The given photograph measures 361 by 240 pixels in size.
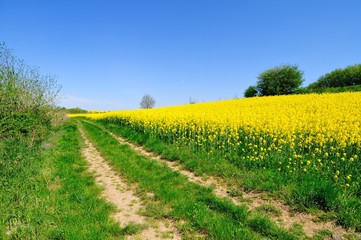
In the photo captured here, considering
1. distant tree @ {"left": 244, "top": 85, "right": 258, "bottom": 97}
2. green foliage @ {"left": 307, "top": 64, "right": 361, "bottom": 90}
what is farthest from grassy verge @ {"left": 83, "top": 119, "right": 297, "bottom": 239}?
distant tree @ {"left": 244, "top": 85, "right": 258, "bottom": 97}

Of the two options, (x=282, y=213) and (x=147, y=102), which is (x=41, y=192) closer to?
(x=282, y=213)

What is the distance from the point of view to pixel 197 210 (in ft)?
16.0

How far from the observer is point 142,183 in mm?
6844

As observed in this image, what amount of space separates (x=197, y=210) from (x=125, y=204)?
197 centimetres

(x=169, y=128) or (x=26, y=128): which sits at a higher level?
(x=26, y=128)

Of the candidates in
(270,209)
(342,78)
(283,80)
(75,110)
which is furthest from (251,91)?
(75,110)

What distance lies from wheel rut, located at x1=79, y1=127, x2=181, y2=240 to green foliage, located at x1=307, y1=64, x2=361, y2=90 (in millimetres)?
46804

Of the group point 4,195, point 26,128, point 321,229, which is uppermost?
point 26,128

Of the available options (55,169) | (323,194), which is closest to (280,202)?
(323,194)

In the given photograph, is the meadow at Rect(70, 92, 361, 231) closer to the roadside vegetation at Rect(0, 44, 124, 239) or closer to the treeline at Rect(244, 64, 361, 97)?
the roadside vegetation at Rect(0, 44, 124, 239)

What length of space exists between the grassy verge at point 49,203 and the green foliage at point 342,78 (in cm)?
4807

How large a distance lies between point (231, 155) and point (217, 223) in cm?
450

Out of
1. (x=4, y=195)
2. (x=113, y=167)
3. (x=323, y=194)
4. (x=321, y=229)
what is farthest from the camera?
(x=113, y=167)

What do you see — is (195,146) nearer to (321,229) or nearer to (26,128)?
(321,229)
